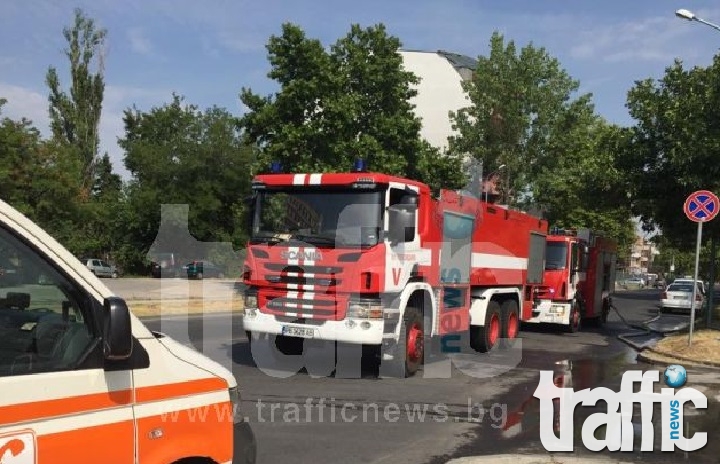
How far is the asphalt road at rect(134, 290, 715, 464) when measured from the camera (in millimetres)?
6633

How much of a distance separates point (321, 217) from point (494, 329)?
5.34 m

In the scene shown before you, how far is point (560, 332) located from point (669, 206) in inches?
191

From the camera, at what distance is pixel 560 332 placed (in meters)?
19.7

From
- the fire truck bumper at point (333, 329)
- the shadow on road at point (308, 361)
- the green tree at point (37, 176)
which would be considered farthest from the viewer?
the green tree at point (37, 176)

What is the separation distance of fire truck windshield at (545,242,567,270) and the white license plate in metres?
9.78

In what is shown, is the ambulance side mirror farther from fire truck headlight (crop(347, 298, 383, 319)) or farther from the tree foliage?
the tree foliage

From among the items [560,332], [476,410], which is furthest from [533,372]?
[560,332]

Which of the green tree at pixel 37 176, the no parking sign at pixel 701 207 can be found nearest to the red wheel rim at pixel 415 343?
the no parking sign at pixel 701 207

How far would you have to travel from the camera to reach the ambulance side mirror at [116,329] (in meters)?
2.83

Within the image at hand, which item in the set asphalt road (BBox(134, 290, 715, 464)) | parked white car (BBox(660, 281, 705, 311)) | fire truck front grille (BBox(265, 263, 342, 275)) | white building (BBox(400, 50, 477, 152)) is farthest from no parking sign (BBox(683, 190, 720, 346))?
white building (BBox(400, 50, 477, 152))

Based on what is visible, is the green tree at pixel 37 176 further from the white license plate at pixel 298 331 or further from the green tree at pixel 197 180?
the white license plate at pixel 298 331

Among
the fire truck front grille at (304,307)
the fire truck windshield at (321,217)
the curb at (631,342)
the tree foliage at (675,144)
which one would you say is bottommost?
the curb at (631,342)

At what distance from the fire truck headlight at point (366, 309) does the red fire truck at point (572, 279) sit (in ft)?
28.1

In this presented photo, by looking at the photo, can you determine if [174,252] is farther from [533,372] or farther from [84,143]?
[533,372]
